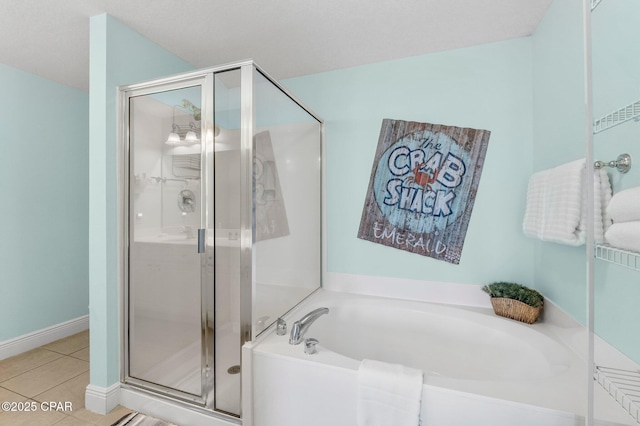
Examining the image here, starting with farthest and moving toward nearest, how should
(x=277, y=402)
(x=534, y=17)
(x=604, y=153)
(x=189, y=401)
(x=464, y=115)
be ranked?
(x=464, y=115), (x=534, y=17), (x=189, y=401), (x=277, y=402), (x=604, y=153)

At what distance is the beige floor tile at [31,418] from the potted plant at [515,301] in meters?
2.72

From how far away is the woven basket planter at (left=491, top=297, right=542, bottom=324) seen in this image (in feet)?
5.65

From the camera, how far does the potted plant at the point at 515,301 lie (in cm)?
173

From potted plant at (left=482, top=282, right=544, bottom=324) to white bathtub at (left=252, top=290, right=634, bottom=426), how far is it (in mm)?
67

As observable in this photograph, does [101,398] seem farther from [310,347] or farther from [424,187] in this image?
[424,187]

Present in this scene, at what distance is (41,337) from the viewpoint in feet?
8.34

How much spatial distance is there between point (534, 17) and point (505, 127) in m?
0.65

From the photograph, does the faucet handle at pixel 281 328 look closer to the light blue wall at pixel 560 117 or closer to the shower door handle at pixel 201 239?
the shower door handle at pixel 201 239

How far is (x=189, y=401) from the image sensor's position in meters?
1.65

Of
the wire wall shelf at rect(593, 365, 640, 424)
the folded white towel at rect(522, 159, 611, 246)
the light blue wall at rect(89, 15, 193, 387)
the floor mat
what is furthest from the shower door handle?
the folded white towel at rect(522, 159, 611, 246)

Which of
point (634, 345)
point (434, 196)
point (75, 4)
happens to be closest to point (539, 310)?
point (634, 345)

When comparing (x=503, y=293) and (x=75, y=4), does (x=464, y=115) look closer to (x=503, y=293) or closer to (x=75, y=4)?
(x=503, y=293)

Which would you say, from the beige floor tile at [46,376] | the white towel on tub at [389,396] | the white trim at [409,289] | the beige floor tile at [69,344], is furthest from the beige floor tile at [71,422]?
the white trim at [409,289]

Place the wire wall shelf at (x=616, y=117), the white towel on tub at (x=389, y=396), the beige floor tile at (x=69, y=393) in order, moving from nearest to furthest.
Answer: the wire wall shelf at (x=616, y=117) → the white towel on tub at (x=389, y=396) → the beige floor tile at (x=69, y=393)
